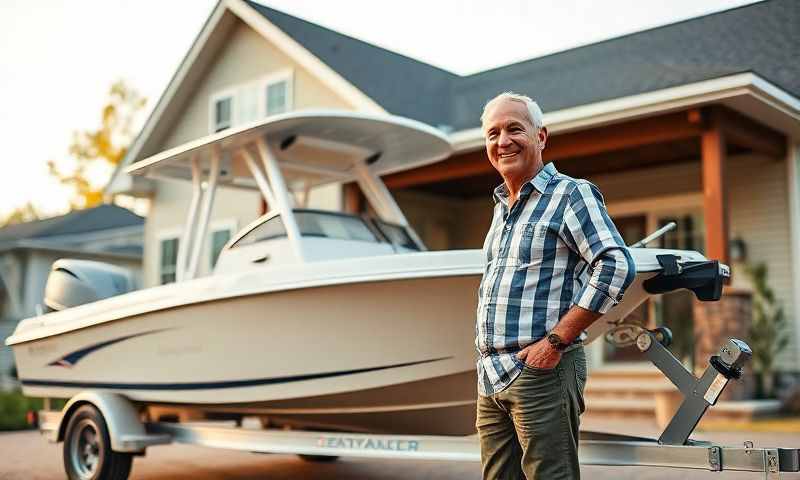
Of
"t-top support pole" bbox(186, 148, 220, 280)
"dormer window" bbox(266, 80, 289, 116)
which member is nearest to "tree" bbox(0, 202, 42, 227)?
"dormer window" bbox(266, 80, 289, 116)

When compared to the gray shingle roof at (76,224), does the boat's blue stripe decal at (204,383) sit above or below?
below

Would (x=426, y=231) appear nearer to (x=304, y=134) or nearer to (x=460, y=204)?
(x=460, y=204)

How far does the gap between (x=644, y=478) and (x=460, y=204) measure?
8971 millimetres

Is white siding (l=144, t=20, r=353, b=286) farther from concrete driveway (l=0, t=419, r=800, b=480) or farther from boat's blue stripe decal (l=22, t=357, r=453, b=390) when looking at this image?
boat's blue stripe decal (l=22, t=357, r=453, b=390)

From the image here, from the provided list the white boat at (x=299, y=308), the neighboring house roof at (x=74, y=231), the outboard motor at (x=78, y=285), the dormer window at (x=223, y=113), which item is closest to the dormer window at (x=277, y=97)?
the dormer window at (x=223, y=113)

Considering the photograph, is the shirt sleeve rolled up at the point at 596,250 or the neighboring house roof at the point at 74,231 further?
the neighboring house roof at the point at 74,231

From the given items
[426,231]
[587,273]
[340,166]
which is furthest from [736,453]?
[426,231]

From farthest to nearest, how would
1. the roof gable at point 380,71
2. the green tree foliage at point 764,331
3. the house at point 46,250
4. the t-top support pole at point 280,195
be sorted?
the house at point 46,250 → the roof gable at point 380,71 → the green tree foliage at point 764,331 → the t-top support pole at point 280,195

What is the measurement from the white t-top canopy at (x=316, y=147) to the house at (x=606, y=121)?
395cm

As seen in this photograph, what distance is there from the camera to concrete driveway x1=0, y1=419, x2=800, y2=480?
623 cm

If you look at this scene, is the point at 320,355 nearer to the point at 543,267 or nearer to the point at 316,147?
the point at 316,147

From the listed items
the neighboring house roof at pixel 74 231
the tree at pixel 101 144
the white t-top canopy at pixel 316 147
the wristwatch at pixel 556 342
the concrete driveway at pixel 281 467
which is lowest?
the concrete driveway at pixel 281 467

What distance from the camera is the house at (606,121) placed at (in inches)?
375

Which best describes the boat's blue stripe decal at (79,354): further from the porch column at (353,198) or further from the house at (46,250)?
the house at (46,250)
